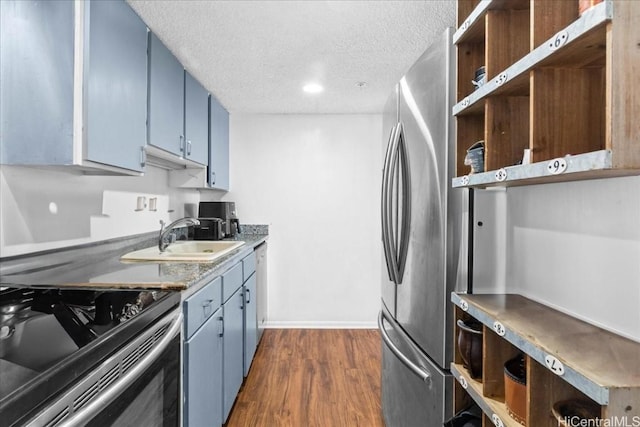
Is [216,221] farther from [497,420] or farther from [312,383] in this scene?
[497,420]

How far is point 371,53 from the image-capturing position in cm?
209

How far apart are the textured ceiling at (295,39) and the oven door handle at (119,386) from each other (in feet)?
4.80

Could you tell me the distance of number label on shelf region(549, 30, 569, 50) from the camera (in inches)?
24.3

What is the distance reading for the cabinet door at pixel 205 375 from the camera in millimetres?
1306

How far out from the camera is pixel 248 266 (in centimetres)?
238

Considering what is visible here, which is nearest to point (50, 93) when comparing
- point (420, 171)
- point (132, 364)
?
point (132, 364)

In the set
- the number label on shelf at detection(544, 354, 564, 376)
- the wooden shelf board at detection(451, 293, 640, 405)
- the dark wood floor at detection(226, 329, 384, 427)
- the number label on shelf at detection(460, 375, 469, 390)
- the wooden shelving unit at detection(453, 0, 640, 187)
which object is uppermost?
the wooden shelving unit at detection(453, 0, 640, 187)

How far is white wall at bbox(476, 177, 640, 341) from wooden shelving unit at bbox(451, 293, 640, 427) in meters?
0.05

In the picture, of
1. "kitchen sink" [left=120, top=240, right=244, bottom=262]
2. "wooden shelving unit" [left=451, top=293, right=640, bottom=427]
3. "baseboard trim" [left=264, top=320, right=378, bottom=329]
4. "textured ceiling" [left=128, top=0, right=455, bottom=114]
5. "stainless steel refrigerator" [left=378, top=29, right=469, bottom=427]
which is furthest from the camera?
→ "baseboard trim" [left=264, top=320, right=378, bottom=329]

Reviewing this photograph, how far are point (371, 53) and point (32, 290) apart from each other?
2.01m

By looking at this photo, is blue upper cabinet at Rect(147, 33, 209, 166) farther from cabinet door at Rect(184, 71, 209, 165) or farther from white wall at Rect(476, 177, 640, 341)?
white wall at Rect(476, 177, 640, 341)

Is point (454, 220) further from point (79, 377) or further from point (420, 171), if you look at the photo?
point (79, 377)

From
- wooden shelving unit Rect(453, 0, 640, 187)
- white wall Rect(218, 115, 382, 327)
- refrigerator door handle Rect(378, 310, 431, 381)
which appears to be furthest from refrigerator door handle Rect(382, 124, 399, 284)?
white wall Rect(218, 115, 382, 327)

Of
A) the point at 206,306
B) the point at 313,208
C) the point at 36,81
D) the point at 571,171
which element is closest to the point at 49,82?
the point at 36,81
